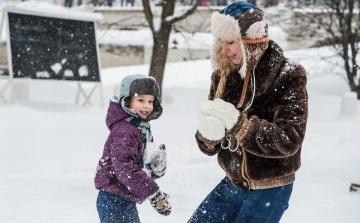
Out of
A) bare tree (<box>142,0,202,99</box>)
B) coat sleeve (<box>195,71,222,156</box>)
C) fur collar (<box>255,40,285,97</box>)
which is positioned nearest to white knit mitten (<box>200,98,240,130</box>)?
coat sleeve (<box>195,71,222,156</box>)

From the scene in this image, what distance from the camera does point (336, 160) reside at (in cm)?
738

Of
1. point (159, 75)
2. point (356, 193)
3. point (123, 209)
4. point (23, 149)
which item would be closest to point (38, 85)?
point (159, 75)

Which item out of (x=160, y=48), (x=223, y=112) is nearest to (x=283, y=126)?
(x=223, y=112)

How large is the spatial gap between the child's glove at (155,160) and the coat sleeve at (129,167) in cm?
19

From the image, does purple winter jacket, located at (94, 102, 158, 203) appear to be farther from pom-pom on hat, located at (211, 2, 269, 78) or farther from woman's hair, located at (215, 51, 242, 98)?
pom-pom on hat, located at (211, 2, 269, 78)

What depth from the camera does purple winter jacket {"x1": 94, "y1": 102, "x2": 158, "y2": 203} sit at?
2635 millimetres

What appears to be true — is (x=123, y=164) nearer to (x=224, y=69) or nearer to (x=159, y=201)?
(x=159, y=201)

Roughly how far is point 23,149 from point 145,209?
294cm

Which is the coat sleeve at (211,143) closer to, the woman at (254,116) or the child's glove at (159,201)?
the woman at (254,116)

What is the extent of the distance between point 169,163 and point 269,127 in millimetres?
4653

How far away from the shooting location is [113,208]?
2779 mm

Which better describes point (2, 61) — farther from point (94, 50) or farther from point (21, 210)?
point (21, 210)

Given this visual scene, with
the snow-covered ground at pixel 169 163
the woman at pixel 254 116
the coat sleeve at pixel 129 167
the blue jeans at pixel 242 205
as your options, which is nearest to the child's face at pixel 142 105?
the coat sleeve at pixel 129 167

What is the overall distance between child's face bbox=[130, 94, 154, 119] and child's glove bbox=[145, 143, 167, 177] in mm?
217
